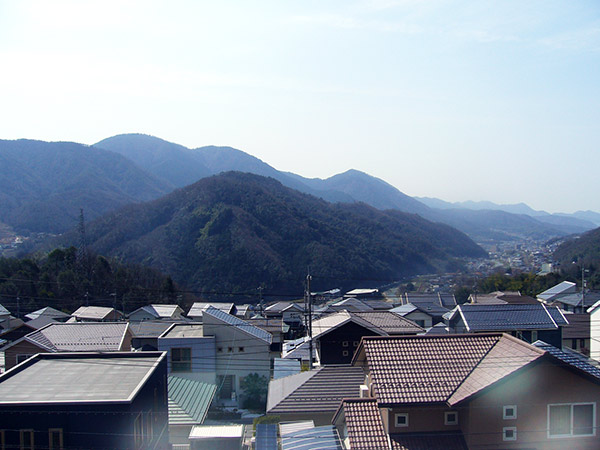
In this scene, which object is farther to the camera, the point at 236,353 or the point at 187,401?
the point at 236,353

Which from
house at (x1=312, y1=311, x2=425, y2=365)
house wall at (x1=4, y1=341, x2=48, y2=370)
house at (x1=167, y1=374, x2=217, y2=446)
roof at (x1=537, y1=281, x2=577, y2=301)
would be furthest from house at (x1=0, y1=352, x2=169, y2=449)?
roof at (x1=537, y1=281, x2=577, y2=301)

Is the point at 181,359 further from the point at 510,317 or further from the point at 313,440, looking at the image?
the point at 510,317

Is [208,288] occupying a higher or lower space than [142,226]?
lower

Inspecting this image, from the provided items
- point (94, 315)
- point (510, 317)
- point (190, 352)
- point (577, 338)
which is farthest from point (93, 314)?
point (577, 338)

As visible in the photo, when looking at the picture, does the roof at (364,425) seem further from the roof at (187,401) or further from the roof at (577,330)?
the roof at (577,330)

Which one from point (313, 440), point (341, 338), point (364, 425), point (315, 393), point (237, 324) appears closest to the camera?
point (364, 425)

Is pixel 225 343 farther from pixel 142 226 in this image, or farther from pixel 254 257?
pixel 142 226

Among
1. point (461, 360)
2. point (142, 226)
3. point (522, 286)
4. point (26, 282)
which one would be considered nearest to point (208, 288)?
point (26, 282)
